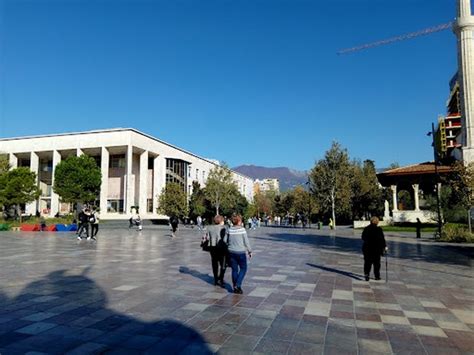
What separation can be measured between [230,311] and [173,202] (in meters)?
57.1

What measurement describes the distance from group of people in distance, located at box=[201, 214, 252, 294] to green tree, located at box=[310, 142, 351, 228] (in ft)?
126

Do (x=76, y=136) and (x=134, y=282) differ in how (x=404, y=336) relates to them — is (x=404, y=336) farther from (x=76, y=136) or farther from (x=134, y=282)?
(x=76, y=136)

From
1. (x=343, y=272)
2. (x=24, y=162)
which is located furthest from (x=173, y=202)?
(x=343, y=272)

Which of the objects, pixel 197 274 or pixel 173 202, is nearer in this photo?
pixel 197 274

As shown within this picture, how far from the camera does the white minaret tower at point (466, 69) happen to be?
3728cm

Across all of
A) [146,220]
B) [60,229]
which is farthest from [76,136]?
[60,229]

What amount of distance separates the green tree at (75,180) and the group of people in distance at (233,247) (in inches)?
2000

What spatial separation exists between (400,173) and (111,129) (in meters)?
46.7

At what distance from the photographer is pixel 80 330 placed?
504 cm

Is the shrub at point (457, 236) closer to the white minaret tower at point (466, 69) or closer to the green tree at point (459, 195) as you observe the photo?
the green tree at point (459, 195)

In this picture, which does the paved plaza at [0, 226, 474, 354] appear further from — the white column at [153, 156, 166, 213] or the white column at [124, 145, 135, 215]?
the white column at [153, 156, 166, 213]

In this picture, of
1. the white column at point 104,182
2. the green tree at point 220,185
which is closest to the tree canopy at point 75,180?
the white column at point 104,182

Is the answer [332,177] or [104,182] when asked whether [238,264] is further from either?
[104,182]

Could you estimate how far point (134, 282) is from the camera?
8602mm
